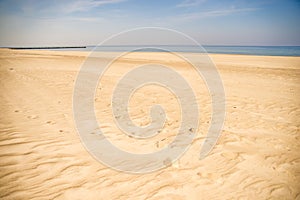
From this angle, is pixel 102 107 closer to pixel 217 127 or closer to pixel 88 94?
pixel 88 94

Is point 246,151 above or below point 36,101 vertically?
below

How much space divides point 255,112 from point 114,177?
15.7 feet

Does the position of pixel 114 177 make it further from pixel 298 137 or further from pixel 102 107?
pixel 298 137

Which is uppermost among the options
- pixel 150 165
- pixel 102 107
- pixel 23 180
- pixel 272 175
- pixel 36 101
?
pixel 36 101

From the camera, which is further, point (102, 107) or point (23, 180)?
point (102, 107)

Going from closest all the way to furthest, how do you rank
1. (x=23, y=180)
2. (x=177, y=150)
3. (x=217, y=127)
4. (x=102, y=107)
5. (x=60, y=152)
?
1. (x=23, y=180)
2. (x=60, y=152)
3. (x=177, y=150)
4. (x=217, y=127)
5. (x=102, y=107)

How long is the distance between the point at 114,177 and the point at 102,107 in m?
3.20

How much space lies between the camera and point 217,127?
4.37 m

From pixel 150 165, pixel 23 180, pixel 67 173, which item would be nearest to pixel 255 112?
pixel 150 165

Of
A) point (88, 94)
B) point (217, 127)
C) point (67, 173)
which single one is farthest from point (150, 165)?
point (88, 94)

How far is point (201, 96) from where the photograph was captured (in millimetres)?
7039

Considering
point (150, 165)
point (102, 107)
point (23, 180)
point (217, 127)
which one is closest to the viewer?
point (23, 180)

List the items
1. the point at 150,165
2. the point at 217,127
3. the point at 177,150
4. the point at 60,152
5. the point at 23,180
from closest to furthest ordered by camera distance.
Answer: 1. the point at 23,180
2. the point at 150,165
3. the point at 60,152
4. the point at 177,150
5. the point at 217,127

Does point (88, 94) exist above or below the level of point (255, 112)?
above
